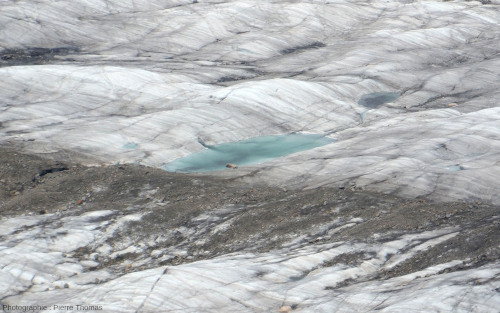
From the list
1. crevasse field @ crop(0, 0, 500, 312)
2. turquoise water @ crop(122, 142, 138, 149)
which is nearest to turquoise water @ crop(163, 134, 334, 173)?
crevasse field @ crop(0, 0, 500, 312)

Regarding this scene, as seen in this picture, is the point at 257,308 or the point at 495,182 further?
the point at 495,182

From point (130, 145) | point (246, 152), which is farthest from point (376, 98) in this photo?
point (130, 145)

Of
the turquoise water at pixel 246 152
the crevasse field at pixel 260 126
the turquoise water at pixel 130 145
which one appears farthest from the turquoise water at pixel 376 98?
the turquoise water at pixel 130 145

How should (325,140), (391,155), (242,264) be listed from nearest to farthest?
1. (242,264)
2. (391,155)
3. (325,140)

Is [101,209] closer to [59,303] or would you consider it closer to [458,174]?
[59,303]

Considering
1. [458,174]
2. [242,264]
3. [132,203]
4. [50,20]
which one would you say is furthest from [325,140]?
[50,20]
